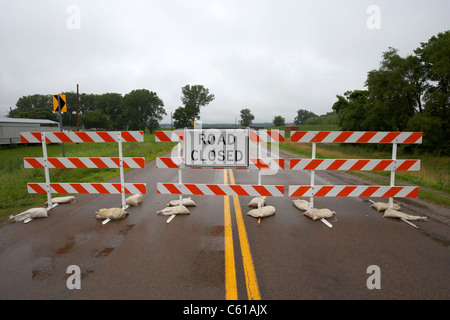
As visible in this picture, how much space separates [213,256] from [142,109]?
111 metres

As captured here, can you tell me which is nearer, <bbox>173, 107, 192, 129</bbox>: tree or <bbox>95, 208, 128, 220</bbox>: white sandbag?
<bbox>95, 208, 128, 220</bbox>: white sandbag

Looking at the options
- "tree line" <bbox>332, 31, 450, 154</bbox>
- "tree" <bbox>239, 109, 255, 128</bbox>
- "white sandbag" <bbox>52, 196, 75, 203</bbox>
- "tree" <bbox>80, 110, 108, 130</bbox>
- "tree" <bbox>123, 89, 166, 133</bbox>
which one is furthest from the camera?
"tree" <bbox>239, 109, 255, 128</bbox>

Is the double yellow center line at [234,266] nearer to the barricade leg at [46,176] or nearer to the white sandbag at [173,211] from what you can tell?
the white sandbag at [173,211]

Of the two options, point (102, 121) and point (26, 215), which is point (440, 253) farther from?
point (102, 121)

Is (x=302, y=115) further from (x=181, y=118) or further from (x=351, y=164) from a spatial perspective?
(x=351, y=164)

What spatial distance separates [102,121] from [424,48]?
100 meters

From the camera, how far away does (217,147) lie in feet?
18.4

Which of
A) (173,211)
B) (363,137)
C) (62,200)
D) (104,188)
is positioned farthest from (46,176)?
(363,137)

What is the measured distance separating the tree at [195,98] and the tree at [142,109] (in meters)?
12.4

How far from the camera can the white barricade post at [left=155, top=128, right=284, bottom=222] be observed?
5.52 m

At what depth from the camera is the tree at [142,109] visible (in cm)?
10251

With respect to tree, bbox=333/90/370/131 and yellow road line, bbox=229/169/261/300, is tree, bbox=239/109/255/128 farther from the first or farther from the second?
yellow road line, bbox=229/169/261/300

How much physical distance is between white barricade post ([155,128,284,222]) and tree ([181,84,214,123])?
335ft

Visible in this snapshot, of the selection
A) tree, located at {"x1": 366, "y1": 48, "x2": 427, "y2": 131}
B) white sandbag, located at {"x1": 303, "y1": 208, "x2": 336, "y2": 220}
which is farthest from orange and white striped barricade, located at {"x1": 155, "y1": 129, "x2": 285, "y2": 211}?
tree, located at {"x1": 366, "y1": 48, "x2": 427, "y2": 131}
